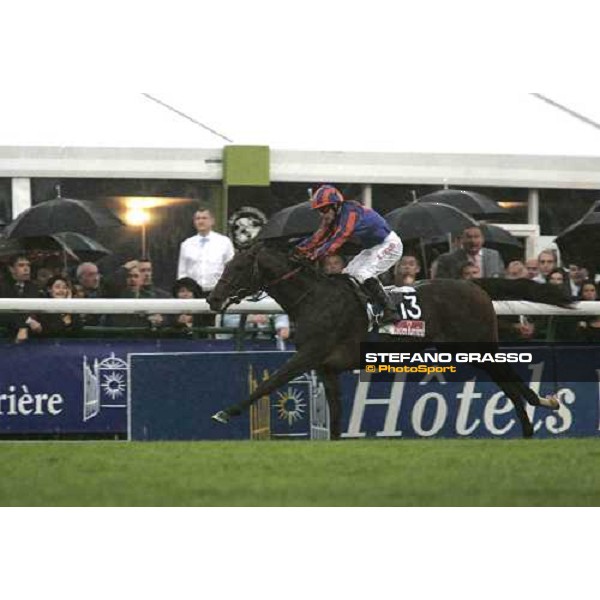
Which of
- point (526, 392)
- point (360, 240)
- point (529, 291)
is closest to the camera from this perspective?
point (360, 240)

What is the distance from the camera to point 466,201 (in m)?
15.8

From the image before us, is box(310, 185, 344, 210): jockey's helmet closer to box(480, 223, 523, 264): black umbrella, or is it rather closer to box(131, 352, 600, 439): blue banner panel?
box(131, 352, 600, 439): blue banner panel

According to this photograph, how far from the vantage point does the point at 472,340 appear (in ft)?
42.2

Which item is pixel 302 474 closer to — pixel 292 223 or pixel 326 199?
pixel 326 199

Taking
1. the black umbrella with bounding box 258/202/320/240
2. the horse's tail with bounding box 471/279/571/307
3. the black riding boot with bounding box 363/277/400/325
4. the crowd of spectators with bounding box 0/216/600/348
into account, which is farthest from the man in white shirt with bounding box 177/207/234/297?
the horse's tail with bounding box 471/279/571/307

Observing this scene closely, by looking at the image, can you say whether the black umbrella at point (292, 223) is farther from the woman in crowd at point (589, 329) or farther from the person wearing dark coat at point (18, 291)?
the woman in crowd at point (589, 329)

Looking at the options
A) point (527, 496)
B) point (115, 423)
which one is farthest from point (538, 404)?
point (527, 496)

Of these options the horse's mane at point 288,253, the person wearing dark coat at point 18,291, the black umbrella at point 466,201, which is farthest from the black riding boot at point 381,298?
the black umbrella at point 466,201

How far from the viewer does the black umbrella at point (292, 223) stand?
1481cm

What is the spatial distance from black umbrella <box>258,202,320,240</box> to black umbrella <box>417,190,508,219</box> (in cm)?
123

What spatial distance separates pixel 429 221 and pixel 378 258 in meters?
2.34

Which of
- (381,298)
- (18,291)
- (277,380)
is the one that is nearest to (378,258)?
(381,298)

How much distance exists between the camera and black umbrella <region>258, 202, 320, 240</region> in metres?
14.8

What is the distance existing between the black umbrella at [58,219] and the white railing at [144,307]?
5.71 feet
